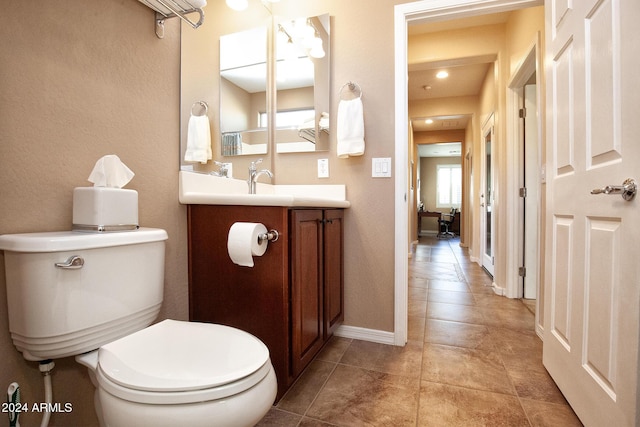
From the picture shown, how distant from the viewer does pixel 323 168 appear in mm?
1906

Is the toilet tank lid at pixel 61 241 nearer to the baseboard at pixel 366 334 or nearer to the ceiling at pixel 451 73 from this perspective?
the baseboard at pixel 366 334

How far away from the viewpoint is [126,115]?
1102 mm

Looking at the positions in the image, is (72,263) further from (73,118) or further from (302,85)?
(302,85)

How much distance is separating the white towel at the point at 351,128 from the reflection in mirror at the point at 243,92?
1.73 feet

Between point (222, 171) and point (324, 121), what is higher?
Answer: point (324, 121)

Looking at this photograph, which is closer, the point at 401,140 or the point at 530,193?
the point at 401,140

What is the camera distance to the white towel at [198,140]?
Result: 1395 millimetres

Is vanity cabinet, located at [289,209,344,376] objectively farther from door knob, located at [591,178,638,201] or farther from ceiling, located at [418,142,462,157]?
ceiling, located at [418,142,462,157]

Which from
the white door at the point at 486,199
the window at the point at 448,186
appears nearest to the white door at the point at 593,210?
the white door at the point at 486,199

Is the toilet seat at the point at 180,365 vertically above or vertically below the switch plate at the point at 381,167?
below

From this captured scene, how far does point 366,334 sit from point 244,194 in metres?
1.13

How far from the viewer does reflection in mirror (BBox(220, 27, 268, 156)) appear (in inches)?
67.5

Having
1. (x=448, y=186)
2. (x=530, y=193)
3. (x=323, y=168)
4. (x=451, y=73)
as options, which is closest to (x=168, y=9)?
(x=323, y=168)

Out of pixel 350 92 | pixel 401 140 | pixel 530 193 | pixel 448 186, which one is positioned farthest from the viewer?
pixel 448 186
